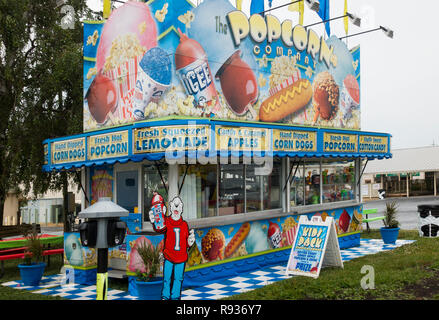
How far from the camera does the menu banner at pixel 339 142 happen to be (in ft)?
40.7

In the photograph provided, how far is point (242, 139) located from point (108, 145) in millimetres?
2721

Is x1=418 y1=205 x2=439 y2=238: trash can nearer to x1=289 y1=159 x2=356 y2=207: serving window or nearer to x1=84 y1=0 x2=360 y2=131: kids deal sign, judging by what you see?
x1=289 y1=159 x2=356 y2=207: serving window

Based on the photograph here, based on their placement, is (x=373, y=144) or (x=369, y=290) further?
(x=373, y=144)

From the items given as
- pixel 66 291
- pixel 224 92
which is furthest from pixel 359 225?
pixel 66 291

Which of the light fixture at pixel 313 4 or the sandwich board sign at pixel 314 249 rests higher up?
the light fixture at pixel 313 4

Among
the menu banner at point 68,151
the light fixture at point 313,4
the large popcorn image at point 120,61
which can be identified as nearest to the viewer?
the large popcorn image at point 120,61

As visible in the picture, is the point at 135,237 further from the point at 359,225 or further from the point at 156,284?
the point at 359,225

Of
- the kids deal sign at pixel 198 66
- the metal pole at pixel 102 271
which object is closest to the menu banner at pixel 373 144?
the kids deal sign at pixel 198 66

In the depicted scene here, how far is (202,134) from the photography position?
9031 mm

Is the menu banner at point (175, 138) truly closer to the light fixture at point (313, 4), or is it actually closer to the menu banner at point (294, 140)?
the menu banner at point (294, 140)

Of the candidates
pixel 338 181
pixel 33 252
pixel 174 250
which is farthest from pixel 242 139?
pixel 338 181

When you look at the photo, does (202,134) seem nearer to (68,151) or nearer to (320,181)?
(68,151)

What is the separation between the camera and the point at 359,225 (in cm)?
1477
